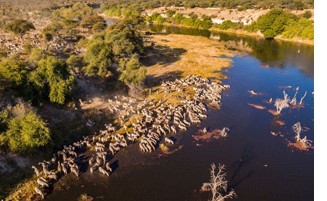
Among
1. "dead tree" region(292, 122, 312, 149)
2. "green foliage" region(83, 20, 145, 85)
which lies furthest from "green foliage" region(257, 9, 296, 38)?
"dead tree" region(292, 122, 312, 149)

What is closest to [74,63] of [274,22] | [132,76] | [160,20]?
[132,76]

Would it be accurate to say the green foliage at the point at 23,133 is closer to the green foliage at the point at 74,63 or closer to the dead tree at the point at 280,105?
the green foliage at the point at 74,63

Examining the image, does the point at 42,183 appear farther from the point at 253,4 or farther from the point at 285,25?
the point at 253,4

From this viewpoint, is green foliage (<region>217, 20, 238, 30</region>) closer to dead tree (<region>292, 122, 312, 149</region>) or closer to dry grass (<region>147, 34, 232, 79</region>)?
dry grass (<region>147, 34, 232, 79</region>)

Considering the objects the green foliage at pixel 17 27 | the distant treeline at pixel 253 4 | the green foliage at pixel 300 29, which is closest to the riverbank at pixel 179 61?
the green foliage at pixel 300 29

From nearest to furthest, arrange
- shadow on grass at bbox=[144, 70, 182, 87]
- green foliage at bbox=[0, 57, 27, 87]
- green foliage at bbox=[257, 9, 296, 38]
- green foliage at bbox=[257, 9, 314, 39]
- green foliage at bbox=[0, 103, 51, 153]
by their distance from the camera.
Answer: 1. green foliage at bbox=[0, 103, 51, 153]
2. green foliage at bbox=[0, 57, 27, 87]
3. shadow on grass at bbox=[144, 70, 182, 87]
4. green foliage at bbox=[257, 9, 314, 39]
5. green foliage at bbox=[257, 9, 296, 38]
